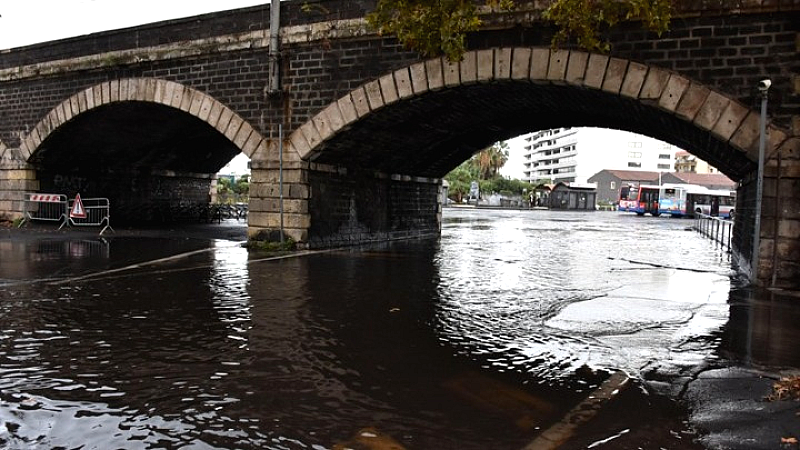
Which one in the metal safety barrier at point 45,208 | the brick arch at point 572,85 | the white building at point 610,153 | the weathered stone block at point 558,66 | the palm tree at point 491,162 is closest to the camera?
the brick arch at point 572,85

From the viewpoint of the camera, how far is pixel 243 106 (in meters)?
14.6

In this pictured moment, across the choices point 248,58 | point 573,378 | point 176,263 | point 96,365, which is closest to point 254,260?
point 176,263

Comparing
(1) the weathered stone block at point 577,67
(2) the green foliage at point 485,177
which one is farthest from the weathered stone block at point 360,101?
(2) the green foliage at point 485,177

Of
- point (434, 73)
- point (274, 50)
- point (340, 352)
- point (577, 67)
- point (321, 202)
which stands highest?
point (274, 50)

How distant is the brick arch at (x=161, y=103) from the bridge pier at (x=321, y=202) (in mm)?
743

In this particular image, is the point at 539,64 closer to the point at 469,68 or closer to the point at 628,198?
the point at 469,68

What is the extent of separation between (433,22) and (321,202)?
28.3ft

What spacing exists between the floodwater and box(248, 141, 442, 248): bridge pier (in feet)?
10.2

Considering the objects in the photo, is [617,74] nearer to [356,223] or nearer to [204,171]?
[356,223]

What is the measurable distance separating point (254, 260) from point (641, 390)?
9.18 m

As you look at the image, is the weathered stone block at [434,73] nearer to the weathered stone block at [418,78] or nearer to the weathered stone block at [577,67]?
the weathered stone block at [418,78]

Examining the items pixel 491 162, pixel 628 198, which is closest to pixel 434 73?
pixel 628 198

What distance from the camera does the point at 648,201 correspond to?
54.9 m

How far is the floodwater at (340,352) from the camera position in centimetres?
382
